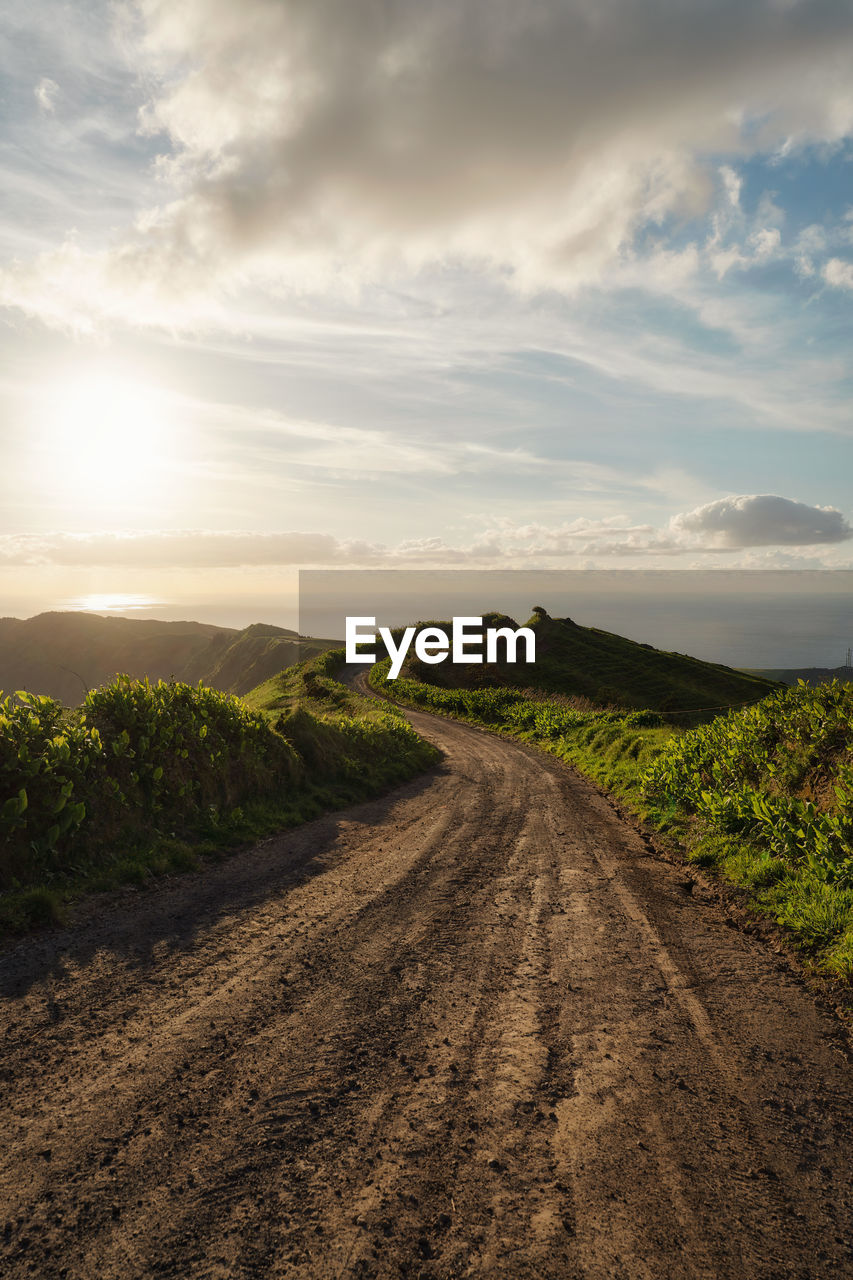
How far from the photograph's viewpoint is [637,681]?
64.9 metres

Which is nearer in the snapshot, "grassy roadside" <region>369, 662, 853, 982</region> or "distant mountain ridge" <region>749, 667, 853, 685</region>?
"grassy roadside" <region>369, 662, 853, 982</region>

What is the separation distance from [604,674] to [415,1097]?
6332 centimetres

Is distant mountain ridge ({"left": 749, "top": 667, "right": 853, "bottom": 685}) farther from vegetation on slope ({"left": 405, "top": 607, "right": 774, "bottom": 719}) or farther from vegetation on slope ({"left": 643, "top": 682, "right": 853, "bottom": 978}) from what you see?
vegetation on slope ({"left": 405, "top": 607, "right": 774, "bottom": 719})

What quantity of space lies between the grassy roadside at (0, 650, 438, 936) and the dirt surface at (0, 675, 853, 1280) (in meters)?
1.26

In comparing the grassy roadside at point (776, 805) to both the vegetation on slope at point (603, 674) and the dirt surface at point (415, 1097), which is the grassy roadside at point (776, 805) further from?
the vegetation on slope at point (603, 674)

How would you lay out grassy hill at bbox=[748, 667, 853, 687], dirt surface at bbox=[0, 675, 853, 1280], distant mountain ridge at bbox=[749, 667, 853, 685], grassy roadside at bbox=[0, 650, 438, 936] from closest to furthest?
dirt surface at bbox=[0, 675, 853, 1280] → grassy roadside at bbox=[0, 650, 438, 936] → grassy hill at bbox=[748, 667, 853, 687] → distant mountain ridge at bbox=[749, 667, 853, 685]

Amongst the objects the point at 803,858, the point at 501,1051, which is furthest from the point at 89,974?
the point at 803,858

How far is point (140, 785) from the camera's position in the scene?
11.8 metres

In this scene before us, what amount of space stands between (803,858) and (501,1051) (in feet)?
23.3

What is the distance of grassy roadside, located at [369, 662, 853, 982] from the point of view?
8.40 metres

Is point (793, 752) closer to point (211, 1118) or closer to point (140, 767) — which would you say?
point (211, 1118)

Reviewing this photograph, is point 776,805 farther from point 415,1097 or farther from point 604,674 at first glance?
point 604,674

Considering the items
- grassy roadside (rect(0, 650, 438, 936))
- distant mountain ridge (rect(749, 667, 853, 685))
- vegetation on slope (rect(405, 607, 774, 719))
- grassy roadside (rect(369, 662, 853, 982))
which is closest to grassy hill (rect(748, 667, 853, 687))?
distant mountain ridge (rect(749, 667, 853, 685))

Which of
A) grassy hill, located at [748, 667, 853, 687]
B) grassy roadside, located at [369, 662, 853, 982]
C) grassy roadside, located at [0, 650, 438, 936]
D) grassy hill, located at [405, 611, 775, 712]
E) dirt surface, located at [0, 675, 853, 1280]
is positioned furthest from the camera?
grassy hill, located at [405, 611, 775, 712]
